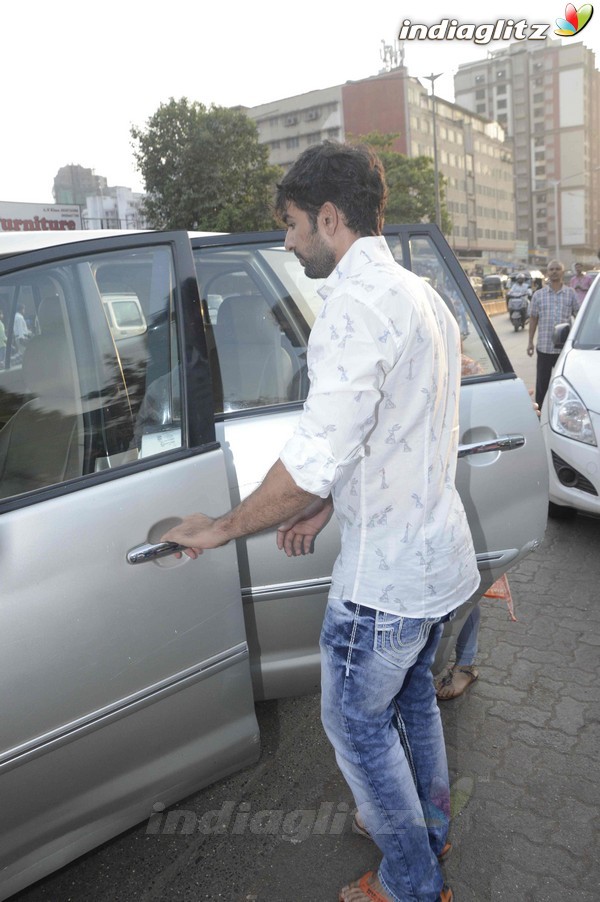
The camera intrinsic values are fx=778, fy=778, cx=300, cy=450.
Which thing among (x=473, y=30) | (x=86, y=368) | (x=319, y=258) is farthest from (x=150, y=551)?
(x=473, y=30)

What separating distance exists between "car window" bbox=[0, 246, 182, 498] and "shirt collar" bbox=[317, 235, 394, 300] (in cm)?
62

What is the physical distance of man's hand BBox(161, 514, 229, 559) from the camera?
1.67 metres

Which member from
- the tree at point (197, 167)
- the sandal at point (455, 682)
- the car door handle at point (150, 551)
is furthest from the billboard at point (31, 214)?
the car door handle at point (150, 551)

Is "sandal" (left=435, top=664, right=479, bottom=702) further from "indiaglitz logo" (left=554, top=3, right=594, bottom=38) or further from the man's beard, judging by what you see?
"indiaglitz logo" (left=554, top=3, right=594, bottom=38)

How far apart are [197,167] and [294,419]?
42354 millimetres

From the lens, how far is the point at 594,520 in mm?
4941

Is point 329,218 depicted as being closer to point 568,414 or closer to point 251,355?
point 251,355

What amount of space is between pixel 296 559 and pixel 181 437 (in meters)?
0.52

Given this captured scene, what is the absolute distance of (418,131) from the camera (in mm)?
82812

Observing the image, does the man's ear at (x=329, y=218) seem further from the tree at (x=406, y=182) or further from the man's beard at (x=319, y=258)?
the tree at (x=406, y=182)

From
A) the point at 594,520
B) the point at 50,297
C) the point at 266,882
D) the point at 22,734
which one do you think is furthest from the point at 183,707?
the point at 594,520

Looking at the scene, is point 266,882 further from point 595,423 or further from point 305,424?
point 595,423

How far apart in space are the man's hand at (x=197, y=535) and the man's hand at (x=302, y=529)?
0.68 feet

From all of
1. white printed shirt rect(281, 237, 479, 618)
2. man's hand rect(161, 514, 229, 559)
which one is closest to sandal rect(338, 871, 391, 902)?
white printed shirt rect(281, 237, 479, 618)
